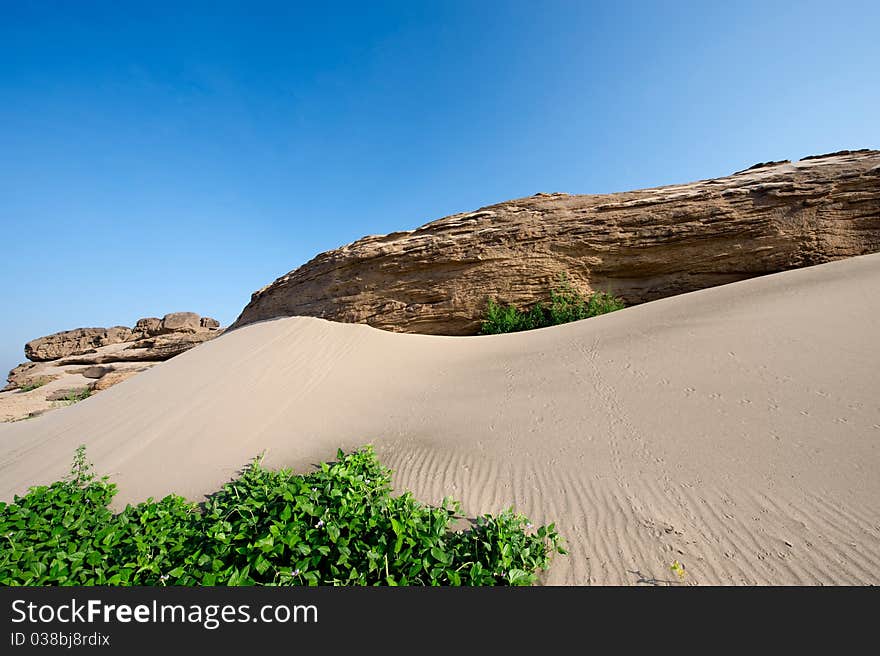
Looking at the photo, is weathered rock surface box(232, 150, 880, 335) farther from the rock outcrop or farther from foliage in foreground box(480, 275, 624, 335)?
the rock outcrop

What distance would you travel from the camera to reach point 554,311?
28.1 ft

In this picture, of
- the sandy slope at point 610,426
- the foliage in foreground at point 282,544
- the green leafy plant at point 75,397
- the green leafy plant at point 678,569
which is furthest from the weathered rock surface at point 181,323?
the green leafy plant at point 678,569

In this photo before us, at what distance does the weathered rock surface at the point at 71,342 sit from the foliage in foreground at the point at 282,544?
26.2 metres

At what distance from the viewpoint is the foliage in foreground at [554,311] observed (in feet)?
27.7

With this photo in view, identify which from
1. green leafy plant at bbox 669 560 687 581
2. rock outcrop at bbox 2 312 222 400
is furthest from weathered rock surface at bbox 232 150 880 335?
rock outcrop at bbox 2 312 222 400

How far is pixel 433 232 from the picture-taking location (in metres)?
10.2

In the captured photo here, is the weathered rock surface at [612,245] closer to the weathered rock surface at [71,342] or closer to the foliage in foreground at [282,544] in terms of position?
the foliage in foreground at [282,544]

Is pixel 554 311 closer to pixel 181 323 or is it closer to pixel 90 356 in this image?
pixel 181 323

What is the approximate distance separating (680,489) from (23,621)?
3.67 metres

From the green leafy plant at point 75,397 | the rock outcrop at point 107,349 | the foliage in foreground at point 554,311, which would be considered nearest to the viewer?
the foliage in foreground at point 554,311

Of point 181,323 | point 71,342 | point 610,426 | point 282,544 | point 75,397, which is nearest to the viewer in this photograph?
point 282,544

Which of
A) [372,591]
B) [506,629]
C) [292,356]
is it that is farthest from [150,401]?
[506,629]

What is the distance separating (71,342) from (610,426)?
30.3 meters

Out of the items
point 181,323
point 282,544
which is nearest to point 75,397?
point 181,323
